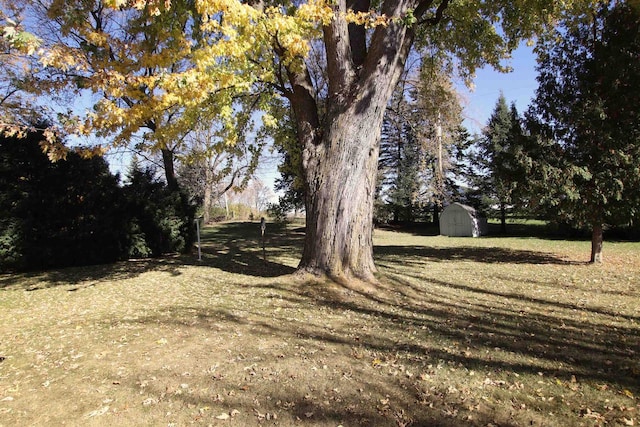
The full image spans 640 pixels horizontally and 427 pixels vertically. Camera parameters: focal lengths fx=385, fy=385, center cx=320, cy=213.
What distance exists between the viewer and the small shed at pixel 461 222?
2550 centimetres

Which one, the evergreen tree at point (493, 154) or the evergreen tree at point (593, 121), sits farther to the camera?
the evergreen tree at point (493, 154)

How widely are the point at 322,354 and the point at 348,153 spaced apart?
13.1 ft

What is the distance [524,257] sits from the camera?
1359cm

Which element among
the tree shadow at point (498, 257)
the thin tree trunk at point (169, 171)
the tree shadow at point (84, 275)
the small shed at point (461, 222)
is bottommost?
the tree shadow at point (84, 275)

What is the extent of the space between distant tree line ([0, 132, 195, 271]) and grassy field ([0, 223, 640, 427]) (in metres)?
2.81

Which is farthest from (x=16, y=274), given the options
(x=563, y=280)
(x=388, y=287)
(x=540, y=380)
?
(x=563, y=280)

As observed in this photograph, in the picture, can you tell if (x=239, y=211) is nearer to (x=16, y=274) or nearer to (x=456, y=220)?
(x=456, y=220)

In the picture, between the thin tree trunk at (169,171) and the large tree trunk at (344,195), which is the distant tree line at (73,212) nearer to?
the thin tree trunk at (169,171)

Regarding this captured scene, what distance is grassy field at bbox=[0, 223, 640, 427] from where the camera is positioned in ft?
10.8

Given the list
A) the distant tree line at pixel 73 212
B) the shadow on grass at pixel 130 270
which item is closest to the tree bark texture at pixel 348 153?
the shadow on grass at pixel 130 270

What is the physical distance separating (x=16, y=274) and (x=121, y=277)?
126 inches

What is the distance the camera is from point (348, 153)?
23.9 ft

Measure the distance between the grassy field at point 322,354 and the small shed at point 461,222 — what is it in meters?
17.0

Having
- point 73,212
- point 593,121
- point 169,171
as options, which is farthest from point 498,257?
point 73,212
